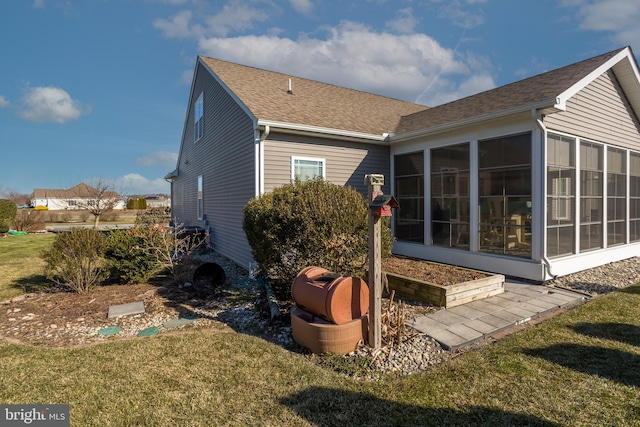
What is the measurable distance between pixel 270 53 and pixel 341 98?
32.2 feet

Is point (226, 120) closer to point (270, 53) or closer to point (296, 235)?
point (296, 235)

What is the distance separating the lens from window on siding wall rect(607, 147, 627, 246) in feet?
27.7

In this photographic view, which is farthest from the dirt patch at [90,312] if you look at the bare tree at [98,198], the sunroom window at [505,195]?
the bare tree at [98,198]

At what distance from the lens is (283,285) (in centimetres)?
574

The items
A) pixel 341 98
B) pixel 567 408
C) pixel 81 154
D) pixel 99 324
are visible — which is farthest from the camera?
pixel 81 154

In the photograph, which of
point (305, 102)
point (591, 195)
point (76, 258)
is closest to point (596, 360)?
point (591, 195)

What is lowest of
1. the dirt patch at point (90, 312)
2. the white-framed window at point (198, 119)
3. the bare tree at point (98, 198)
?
the dirt patch at point (90, 312)

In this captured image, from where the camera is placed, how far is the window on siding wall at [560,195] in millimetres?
6637

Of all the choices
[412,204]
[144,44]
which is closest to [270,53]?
[144,44]

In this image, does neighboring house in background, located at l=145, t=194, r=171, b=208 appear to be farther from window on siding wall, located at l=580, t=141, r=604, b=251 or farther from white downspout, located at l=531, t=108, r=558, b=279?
window on siding wall, located at l=580, t=141, r=604, b=251

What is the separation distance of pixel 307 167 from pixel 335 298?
520 cm

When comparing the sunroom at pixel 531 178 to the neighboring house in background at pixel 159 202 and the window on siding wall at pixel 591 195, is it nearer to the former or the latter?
the window on siding wall at pixel 591 195

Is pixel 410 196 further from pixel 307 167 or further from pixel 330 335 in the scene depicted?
pixel 330 335

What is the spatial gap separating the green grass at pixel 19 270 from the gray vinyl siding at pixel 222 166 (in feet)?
14.4
